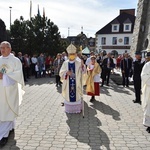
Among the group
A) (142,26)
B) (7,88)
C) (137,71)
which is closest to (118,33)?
(142,26)

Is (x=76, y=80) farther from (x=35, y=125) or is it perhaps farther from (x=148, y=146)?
(x=148, y=146)

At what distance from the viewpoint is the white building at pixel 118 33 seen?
48609mm

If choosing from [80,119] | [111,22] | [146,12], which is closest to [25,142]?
[80,119]

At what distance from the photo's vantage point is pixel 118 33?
49312 millimetres

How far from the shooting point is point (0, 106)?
4.61 m

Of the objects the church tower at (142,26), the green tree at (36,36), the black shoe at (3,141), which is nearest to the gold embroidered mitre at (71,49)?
the black shoe at (3,141)

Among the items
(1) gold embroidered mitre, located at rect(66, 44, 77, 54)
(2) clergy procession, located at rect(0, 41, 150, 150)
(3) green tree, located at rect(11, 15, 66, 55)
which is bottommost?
(2) clergy procession, located at rect(0, 41, 150, 150)

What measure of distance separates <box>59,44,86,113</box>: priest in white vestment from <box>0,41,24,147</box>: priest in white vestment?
93.4 inches

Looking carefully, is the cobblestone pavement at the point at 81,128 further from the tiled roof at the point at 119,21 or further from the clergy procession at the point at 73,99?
the tiled roof at the point at 119,21

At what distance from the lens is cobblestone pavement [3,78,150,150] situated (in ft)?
14.9

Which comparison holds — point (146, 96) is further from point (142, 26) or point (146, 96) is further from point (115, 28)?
point (115, 28)

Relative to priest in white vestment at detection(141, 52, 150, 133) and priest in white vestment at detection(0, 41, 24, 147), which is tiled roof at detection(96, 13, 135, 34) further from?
priest in white vestment at detection(0, 41, 24, 147)

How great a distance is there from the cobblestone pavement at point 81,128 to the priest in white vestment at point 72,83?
319mm

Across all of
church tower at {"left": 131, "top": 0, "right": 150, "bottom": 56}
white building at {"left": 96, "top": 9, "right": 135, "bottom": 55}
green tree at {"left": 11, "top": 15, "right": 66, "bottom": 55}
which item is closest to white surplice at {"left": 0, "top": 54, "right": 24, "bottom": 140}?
green tree at {"left": 11, "top": 15, "right": 66, "bottom": 55}
